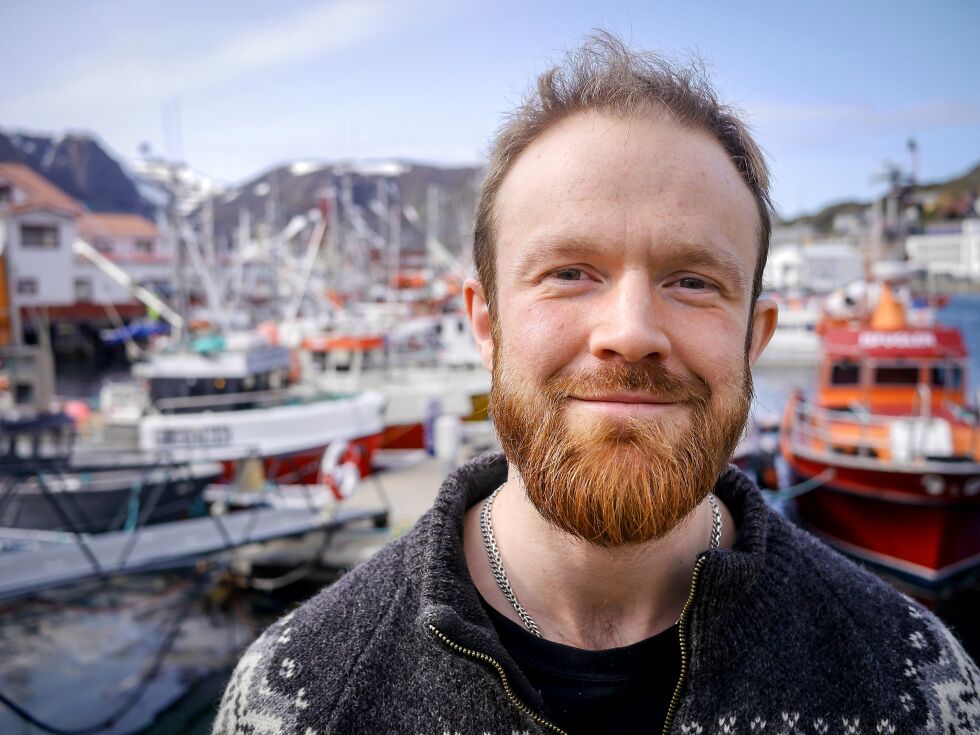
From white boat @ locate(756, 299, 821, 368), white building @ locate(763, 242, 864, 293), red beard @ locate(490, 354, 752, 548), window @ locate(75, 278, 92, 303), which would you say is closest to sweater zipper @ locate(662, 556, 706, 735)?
red beard @ locate(490, 354, 752, 548)

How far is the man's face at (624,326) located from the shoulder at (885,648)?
436 mm

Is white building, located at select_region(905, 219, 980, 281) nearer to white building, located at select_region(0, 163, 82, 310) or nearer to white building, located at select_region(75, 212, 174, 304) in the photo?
white building, located at select_region(75, 212, 174, 304)

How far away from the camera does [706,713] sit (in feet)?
4.45

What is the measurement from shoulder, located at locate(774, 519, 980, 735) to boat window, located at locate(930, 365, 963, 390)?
12367mm

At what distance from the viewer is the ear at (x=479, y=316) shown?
1686 mm

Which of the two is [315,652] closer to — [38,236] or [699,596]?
[699,596]

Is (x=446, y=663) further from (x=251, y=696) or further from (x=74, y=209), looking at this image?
(x=74, y=209)

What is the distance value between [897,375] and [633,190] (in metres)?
12.8

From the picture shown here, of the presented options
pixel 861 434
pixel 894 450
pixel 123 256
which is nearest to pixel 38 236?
pixel 123 256

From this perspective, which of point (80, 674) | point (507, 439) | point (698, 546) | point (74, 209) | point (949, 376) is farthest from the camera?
point (74, 209)

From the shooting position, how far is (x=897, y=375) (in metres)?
12.3

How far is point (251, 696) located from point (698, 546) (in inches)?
41.1

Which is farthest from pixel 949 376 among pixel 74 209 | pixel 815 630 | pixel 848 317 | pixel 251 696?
pixel 74 209

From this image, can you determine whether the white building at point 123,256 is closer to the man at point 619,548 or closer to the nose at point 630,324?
the man at point 619,548
